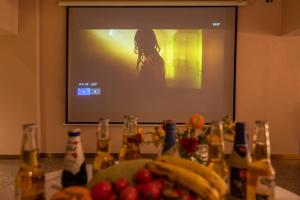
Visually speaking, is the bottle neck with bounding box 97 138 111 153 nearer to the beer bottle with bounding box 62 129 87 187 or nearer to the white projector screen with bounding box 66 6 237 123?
the beer bottle with bounding box 62 129 87 187

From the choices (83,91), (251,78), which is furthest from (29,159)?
(251,78)

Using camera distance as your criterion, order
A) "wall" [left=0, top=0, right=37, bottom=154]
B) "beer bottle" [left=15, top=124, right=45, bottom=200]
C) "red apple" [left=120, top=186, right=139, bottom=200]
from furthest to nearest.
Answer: "wall" [left=0, top=0, right=37, bottom=154] < "beer bottle" [left=15, top=124, right=45, bottom=200] < "red apple" [left=120, top=186, right=139, bottom=200]

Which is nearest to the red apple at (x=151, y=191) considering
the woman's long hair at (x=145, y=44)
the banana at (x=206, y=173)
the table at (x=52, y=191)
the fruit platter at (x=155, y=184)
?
the fruit platter at (x=155, y=184)

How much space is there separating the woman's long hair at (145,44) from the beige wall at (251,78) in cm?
99

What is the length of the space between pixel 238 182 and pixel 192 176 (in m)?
0.37

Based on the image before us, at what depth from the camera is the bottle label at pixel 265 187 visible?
923 mm

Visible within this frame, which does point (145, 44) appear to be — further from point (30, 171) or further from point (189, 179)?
point (189, 179)

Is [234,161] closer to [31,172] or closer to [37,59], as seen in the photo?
[31,172]

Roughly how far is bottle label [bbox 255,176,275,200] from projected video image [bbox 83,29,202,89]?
131 inches

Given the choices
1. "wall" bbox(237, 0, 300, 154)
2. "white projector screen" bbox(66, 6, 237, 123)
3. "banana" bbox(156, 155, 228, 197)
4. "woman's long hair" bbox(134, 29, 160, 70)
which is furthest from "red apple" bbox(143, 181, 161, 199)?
"wall" bbox(237, 0, 300, 154)

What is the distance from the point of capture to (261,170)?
3.08ft

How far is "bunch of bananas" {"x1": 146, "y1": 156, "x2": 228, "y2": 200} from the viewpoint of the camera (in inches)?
31.6

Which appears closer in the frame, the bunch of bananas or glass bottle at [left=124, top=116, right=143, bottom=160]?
the bunch of bananas

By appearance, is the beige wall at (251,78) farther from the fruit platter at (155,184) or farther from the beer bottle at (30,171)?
the fruit platter at (155,184)
